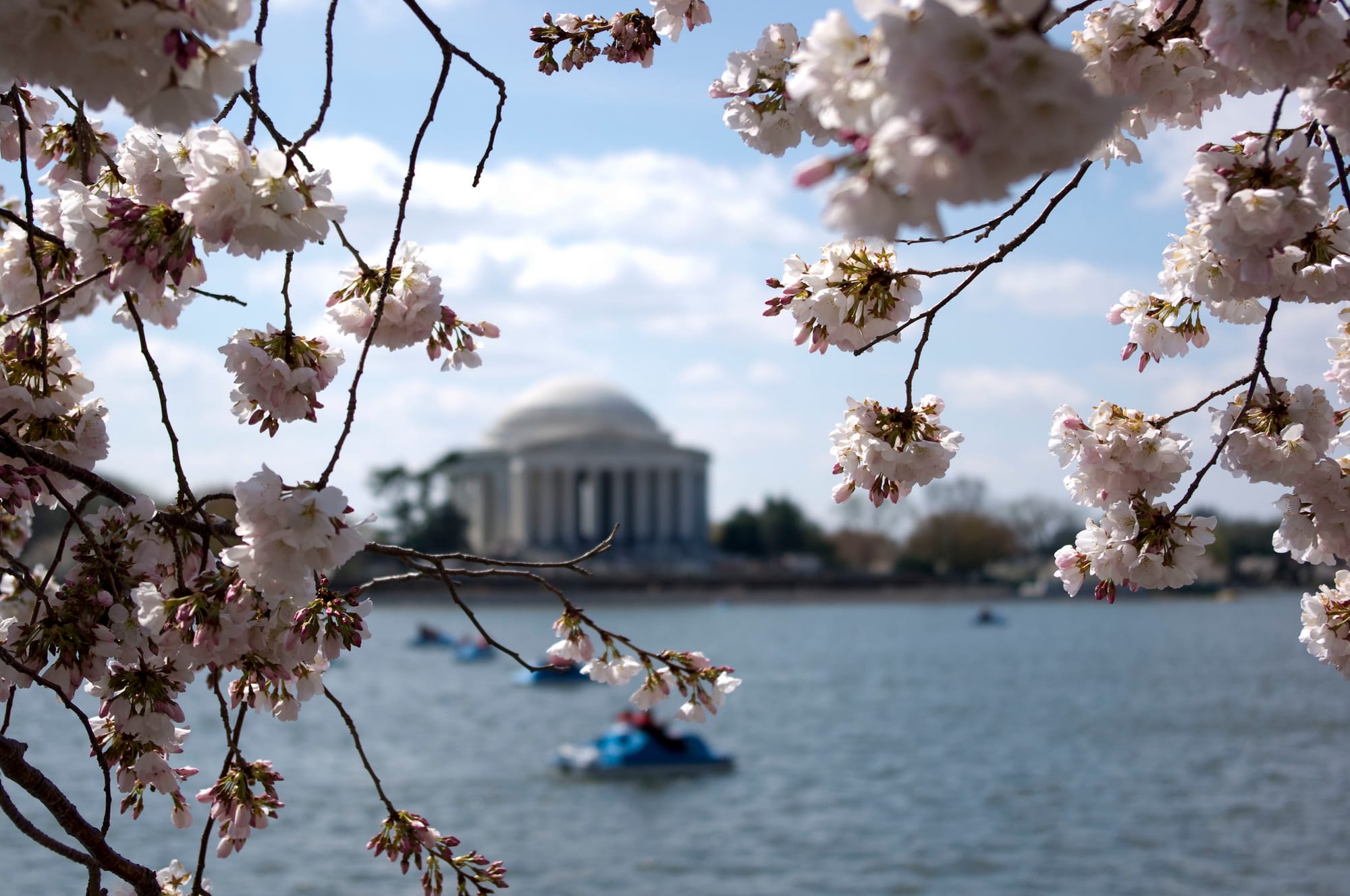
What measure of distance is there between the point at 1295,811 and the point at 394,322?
18808 millimetres

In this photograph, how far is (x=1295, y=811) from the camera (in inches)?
714

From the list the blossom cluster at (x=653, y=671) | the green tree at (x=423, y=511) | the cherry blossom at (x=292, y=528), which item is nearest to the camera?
the cherry blossom at (x=292, y=528)

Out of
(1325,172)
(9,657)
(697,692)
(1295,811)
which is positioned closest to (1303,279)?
(1325,172)

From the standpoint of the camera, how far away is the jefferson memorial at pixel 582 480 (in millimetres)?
79438

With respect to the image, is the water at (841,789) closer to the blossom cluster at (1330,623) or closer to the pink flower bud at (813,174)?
the blossom cluster at (1330,623)

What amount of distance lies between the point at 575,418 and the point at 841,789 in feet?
212

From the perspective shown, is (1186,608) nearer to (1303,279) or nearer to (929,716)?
(929,716)

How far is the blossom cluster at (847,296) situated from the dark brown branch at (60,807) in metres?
1.48

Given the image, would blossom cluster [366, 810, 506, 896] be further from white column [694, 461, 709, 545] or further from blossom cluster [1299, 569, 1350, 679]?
white column [694, 461, 709, 545]

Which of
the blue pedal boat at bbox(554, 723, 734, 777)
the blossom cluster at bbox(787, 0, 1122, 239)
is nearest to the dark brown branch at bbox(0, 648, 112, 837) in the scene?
the blossom cluster at bbox(787, 0, 1122, 239)

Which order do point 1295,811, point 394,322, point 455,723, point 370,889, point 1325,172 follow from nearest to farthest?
1. point 1325,172
2. point 394,322
3. point 370,889
4. point 1295,811
5. point 455,723

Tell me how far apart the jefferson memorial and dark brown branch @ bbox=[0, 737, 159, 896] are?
74141 millimetres

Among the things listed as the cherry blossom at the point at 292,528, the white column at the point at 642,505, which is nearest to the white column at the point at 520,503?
the white column at the point at 642,505

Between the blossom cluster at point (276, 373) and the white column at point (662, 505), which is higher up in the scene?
the white column at point (662, 505)
